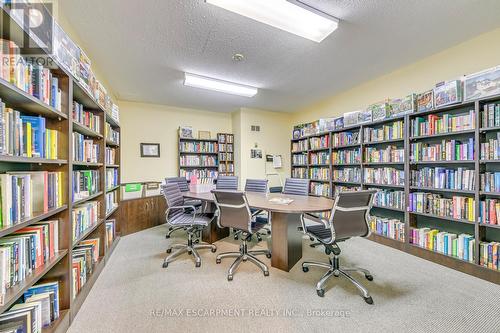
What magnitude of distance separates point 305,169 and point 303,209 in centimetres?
316

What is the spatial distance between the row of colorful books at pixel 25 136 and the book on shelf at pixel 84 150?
0.31m

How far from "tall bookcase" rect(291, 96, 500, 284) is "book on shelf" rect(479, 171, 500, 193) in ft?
0.11

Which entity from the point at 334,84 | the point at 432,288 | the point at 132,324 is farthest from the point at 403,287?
the point at 334,84

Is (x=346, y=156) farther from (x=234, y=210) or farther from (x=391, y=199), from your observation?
(x=234, y=210)

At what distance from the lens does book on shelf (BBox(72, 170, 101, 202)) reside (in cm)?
191

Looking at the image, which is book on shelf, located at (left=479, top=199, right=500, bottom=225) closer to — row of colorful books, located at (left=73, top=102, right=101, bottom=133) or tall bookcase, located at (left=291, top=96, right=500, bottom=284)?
tall bookcase, located at (left=291, top=96, right=500, bottom=284)

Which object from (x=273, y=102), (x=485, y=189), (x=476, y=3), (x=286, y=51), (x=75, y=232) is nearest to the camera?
(x=75, y=232)

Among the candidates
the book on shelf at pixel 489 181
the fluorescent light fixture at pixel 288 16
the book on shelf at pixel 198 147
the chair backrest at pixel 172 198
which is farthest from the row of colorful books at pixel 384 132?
the book on shelf at pixel 198 147

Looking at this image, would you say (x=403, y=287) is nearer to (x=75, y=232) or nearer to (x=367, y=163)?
(x=367, y=163)

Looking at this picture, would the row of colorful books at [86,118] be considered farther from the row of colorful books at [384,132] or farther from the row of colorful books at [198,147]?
the row of colorful books at [384,132]

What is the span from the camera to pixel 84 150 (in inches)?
83.0

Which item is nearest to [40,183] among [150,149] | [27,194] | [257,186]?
[27,194]

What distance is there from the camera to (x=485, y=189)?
7.47 ft

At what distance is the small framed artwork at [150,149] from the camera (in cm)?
480
